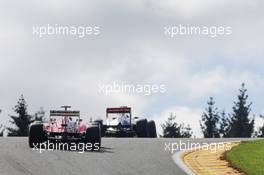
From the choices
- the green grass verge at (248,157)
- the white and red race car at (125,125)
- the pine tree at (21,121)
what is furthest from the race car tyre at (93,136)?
the pine tree at (21,121)

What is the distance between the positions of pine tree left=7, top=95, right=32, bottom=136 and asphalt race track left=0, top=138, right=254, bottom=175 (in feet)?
197

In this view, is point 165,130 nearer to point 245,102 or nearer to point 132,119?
point 245,102

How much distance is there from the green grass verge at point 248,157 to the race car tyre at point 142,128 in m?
11.0

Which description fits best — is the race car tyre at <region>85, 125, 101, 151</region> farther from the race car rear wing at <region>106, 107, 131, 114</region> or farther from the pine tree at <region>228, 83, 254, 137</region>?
the pine tree at <region>228, 83, 254, 137</region>

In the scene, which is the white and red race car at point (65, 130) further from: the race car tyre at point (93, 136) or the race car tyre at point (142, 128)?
the race car tyre at point (142, 128)

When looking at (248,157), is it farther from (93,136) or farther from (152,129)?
(152,129)

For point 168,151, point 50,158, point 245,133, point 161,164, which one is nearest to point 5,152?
point 50,158

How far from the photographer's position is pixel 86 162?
1549cm

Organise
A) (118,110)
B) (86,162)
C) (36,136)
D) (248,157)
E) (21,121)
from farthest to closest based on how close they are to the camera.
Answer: (21,121) → (118,110) → (36,136) → (248,157) → (86,162)

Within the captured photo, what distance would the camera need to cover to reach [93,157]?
16547 millimetres

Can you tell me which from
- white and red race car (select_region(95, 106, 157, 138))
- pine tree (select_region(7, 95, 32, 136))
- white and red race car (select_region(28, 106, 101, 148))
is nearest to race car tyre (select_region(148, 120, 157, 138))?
white and red race car (select_region(95, 106, 157, 138))

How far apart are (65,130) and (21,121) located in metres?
60.9

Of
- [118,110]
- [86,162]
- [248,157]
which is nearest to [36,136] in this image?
[86,162]

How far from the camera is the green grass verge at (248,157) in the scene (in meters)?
15.3
